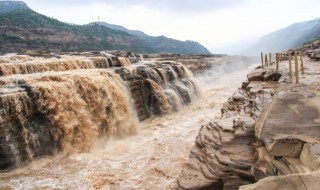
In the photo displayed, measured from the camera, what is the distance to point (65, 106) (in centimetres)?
1160

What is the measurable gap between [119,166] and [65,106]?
3.97 m

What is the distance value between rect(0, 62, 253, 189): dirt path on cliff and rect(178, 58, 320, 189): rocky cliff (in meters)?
1.57

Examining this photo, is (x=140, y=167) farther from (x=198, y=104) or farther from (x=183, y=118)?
(x=198, y=104)

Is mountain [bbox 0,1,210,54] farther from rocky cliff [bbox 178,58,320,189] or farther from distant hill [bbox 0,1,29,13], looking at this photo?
distant hill [bbox 0,1,29,13]

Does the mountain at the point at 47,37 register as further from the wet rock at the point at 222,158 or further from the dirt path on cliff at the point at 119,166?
the wet rock at the point at 222,158

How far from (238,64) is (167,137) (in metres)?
49.1

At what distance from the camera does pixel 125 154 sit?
1095 cm

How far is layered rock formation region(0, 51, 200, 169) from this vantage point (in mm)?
9977

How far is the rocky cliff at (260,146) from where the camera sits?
16.8 feet

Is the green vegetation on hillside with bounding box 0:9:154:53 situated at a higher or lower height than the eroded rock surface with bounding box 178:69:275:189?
higher

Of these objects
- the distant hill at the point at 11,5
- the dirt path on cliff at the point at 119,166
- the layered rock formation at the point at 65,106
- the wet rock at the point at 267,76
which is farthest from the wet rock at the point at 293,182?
the distant hill at the point at 11,5

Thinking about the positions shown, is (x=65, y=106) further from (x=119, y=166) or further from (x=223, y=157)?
(x=223, y=157)

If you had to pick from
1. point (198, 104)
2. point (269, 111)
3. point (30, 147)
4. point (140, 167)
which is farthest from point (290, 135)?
point (198, 104)

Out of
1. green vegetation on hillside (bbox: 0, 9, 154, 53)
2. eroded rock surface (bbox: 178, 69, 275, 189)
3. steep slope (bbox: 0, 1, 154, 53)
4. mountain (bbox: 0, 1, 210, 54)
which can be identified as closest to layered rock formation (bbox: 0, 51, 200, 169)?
eroded rock surface (bbox: 178, 69, 275, 189)
